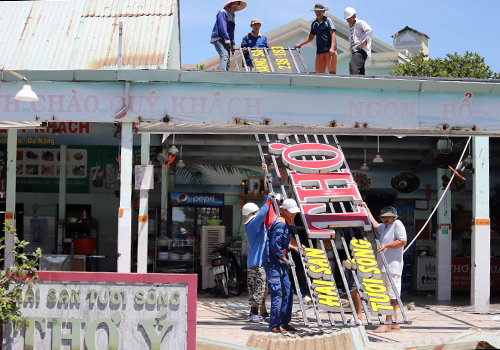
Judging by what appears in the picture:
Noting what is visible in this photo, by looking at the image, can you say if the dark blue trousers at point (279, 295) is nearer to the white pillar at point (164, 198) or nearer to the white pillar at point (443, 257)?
the white pillar at point (443, 257)

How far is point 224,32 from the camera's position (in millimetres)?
12836

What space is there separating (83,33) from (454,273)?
10.7 meters

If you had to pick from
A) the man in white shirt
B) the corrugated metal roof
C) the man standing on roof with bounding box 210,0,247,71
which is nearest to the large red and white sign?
the man in white shirt

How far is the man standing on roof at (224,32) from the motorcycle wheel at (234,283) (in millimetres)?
4760

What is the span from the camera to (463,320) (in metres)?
11.2

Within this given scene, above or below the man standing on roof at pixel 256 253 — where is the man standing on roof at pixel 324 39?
above

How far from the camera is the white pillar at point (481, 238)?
12.7 metres

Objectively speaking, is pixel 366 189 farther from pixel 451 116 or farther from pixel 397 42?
pixel 397 42

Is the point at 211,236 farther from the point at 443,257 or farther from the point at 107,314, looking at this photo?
the point at 107,314

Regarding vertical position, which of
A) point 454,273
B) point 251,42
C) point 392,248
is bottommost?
point 454,273

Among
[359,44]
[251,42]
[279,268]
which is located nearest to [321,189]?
[279,268]

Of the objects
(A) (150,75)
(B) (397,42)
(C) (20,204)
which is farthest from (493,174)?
(B) (397,42)

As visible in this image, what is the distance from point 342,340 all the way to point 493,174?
36.1 feet

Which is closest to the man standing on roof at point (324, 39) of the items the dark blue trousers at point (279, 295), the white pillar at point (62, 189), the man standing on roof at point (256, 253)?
the man standing on roof at point (256, 253)
